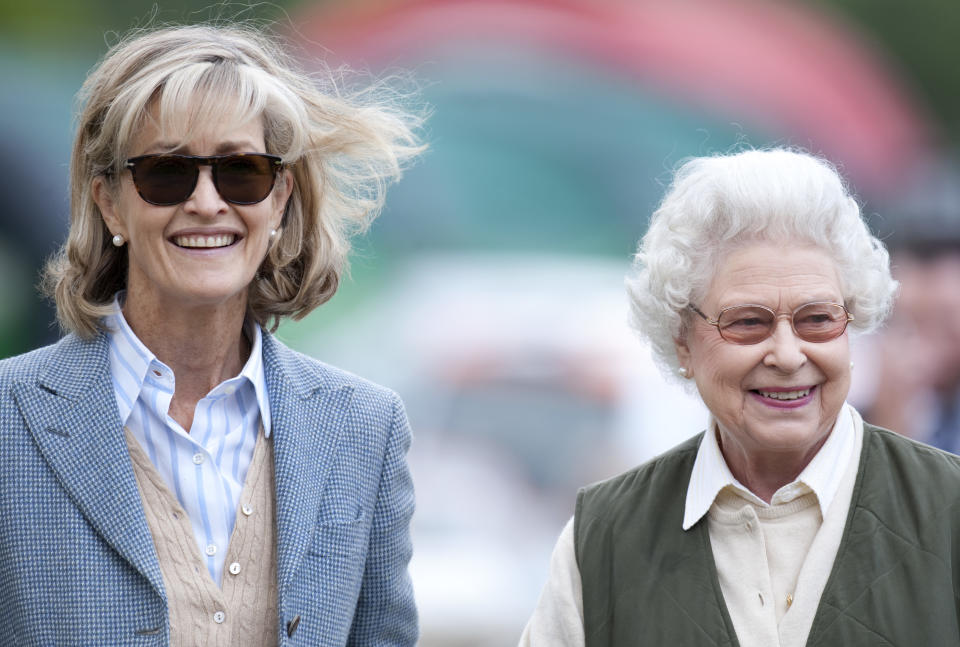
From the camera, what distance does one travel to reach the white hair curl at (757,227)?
102 inches

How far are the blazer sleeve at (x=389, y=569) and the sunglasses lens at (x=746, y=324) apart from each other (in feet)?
2.56

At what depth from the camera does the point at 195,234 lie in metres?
2.60

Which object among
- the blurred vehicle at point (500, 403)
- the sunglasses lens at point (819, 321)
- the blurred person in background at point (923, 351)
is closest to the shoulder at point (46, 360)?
the sunglasses lens at point (819, 321)

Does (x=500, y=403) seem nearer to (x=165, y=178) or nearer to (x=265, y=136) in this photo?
(x=265, y=136)

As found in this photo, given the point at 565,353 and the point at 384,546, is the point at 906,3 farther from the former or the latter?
the point at 384,546

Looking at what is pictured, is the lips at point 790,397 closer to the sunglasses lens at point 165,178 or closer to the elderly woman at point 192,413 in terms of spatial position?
the elderly woman at point 192,413

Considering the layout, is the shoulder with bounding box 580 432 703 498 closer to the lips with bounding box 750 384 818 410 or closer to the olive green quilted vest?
the olive green quilted vest

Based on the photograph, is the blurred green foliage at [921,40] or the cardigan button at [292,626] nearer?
the cardigan button at [292,626]

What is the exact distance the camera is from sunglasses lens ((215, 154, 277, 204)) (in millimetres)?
2604

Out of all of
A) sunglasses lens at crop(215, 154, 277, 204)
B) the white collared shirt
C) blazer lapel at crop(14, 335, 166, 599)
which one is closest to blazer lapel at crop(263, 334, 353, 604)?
blazer lapel at crop(14, 335, 166, 599)

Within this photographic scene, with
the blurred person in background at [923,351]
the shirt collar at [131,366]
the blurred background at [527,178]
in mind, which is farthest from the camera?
the blurred background at [527,178]

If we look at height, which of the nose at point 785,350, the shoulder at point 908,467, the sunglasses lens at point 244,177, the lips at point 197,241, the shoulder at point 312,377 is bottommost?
the shoulder at point 908,467

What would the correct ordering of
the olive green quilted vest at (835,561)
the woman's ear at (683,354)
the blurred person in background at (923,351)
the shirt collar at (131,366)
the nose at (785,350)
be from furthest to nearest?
the blurred person in background at (923,351) < the woman's ear at (683,354) < the shirt collar at (131,366) < the nose at (785,350) < the olive green quilted vest at (835,561)

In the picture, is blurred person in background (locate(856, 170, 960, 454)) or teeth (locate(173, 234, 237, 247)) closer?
teeth (locate(173, 234, 237, 247))
